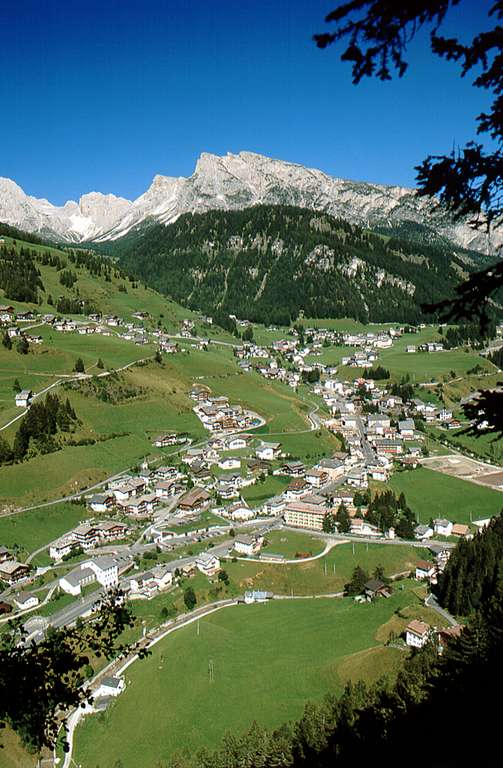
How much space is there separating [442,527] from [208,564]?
92.9ft

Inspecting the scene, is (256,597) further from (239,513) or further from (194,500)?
(194,500)

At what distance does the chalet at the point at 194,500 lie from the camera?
225 ft

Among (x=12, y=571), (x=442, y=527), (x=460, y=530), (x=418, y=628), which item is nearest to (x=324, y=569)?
(x=418, y=628)

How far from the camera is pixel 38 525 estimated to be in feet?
203

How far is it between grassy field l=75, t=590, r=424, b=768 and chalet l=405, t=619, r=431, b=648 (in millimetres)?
2249

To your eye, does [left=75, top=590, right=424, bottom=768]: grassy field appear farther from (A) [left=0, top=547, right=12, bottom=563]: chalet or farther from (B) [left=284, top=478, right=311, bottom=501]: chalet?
(B) [left=284, top=478, right=311, bottom=501]: chalet

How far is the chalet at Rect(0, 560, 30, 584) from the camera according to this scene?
170 ft

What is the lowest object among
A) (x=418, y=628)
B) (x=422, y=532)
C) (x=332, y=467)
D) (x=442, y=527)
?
(x=422, y=532)

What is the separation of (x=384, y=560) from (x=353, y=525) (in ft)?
26.6

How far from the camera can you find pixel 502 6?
7242 mm

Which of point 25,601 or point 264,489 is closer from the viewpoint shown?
point 25,601

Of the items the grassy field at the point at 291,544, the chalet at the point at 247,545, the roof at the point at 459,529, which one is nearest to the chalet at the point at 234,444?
the grassy field at the point at 291,544

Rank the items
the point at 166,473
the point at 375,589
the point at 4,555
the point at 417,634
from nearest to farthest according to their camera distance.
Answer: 1. the point at 417,634
2. the point at 375,589
3. the point at 4,555
4. the point at 166,473

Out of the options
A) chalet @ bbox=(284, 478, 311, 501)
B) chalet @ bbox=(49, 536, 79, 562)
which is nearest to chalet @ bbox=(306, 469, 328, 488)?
chalet @ bbox=(284, 478, 311, 501)
